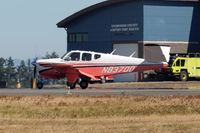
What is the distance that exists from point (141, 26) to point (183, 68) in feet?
31.8

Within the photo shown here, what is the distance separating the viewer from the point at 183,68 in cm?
5197

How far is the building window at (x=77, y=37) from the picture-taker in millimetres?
64250

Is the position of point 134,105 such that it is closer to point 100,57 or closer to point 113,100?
point 113,100

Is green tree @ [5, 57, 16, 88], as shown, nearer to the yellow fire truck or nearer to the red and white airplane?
the yellow fire truck

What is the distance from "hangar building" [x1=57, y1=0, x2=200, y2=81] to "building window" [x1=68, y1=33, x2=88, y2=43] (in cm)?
14

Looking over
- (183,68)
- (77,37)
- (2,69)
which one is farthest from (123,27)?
(2,69)

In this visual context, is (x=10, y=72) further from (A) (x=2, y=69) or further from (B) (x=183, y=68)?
(B) (x=183, y=68)

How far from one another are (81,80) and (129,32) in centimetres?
2605

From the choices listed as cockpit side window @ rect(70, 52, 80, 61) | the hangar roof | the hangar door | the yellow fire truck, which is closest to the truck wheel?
the yellow fire truck

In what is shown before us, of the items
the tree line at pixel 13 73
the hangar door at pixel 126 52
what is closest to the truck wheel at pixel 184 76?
the hangar door at pixel 126 52

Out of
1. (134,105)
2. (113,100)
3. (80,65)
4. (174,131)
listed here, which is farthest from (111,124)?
(80,65)

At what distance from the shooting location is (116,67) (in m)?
34.1

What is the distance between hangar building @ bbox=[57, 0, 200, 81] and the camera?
5978 cm

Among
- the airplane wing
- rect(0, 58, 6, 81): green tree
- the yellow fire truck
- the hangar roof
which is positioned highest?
the hangar roof
